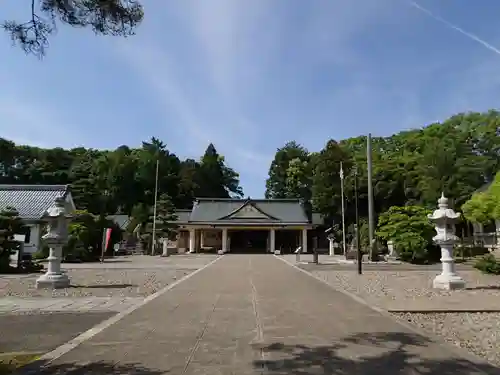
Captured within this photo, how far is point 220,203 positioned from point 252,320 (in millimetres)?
41887

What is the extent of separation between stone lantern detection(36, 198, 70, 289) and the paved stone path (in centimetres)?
230

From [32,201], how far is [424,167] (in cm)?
3285

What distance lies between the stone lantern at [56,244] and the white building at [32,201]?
20.5 metres

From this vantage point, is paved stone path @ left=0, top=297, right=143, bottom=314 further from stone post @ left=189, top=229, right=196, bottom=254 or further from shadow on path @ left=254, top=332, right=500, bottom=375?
stone post @ left=189, top=229, right=196, bottom=254

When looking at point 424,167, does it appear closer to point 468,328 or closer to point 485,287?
point 485,287

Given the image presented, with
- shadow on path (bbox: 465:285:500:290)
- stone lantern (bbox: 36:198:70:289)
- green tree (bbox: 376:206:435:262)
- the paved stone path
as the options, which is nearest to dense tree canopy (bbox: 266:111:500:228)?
green tree (bbox: 376:206:435:262)

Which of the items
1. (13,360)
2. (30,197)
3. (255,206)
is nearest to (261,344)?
(13,360)

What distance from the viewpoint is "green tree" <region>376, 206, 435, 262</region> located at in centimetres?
2495

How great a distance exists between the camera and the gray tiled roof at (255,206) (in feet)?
148

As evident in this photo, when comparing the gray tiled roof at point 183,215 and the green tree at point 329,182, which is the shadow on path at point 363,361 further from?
the gray tiled roof at point 183,215

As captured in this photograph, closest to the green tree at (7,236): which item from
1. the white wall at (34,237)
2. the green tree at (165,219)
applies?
the white wall at (34,237)

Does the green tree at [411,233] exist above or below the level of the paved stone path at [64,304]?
above

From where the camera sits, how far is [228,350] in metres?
5.41

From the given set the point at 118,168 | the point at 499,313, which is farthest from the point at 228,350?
the point at 118,168
